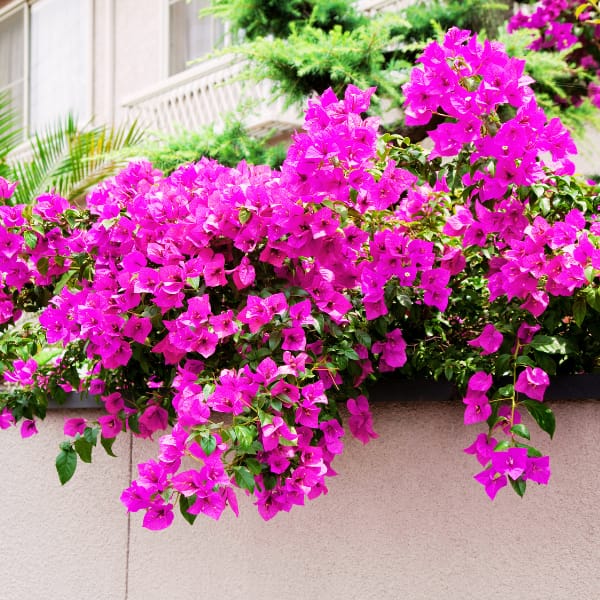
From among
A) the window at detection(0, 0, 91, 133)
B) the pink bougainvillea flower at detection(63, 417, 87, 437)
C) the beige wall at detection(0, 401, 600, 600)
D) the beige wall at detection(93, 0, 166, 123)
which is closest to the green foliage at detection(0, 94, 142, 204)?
the beige wall at detection(93, 0, 166, 123)

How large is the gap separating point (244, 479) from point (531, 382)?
0.74 meters

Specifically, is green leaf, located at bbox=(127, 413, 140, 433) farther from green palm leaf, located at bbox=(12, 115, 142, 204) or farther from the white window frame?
the white window frame

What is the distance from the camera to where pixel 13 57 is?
1206 centimetres

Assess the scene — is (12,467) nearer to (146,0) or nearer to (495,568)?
(495,568)

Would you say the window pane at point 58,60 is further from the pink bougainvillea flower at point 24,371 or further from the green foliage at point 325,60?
the pink bougainvillea flower at point 24,371

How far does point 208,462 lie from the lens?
2.23m

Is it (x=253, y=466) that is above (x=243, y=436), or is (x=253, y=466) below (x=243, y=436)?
below

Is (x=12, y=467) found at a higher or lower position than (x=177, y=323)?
lower

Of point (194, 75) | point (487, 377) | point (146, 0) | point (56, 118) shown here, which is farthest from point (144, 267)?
point (56, 118)

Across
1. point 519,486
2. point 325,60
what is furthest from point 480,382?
point 325,60

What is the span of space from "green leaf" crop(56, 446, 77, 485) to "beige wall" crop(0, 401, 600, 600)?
2.33ft

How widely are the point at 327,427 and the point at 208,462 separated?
0.50 metres

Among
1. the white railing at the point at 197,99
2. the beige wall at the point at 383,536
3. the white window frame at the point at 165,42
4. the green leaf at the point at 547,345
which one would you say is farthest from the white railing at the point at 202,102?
the green leaf at the point at 547,345

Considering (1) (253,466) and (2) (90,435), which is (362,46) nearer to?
(2) (90,435)
